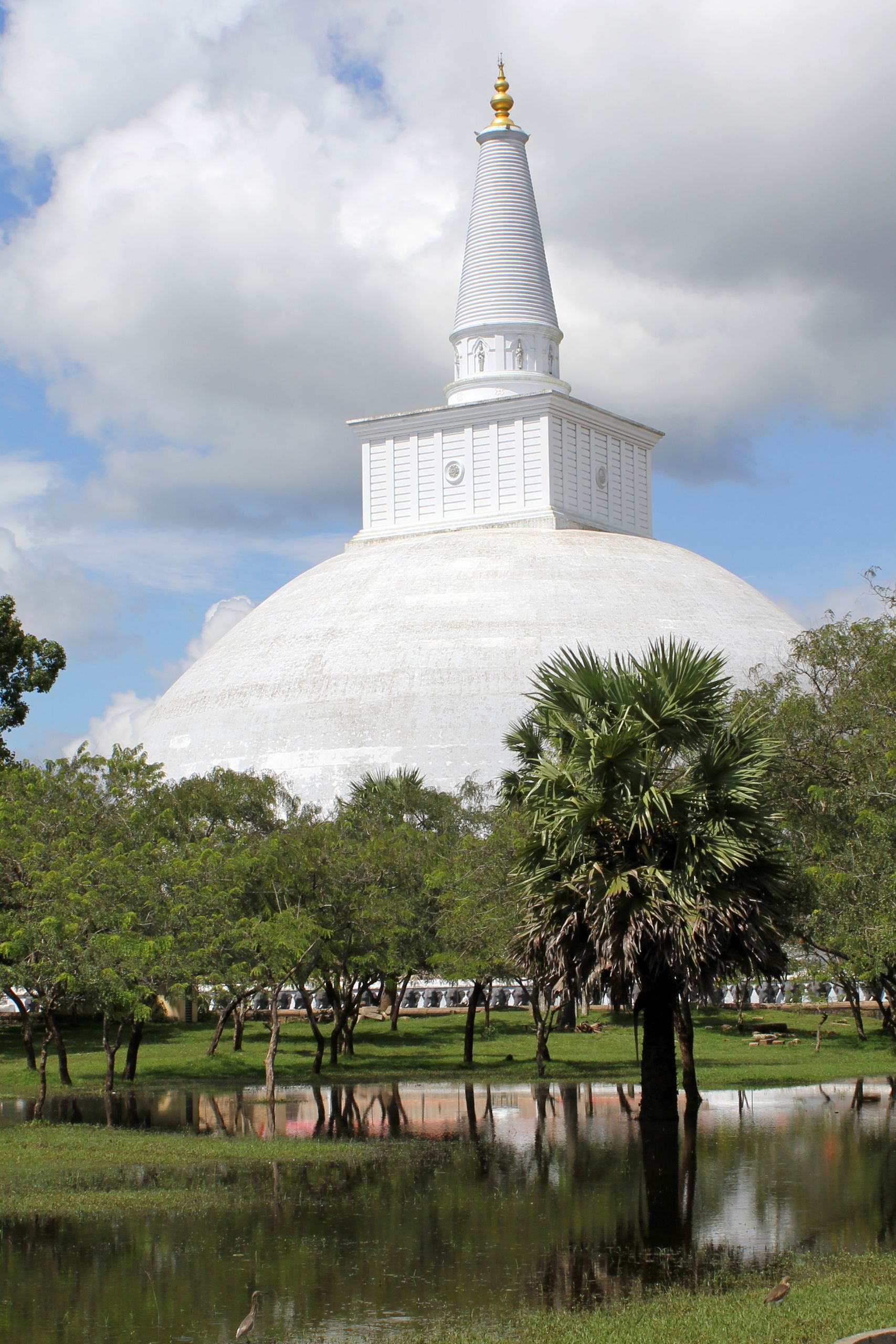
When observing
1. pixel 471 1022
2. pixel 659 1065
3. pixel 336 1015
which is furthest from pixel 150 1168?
pixel 471 1022

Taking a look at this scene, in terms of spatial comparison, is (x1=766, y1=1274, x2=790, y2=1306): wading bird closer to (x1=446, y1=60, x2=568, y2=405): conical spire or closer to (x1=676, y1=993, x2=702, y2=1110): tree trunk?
(x1=676, y1=993, x2=702, y2=1110): tree trunk

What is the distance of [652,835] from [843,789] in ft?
8.23

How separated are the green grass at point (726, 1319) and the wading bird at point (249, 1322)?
117 centimetres

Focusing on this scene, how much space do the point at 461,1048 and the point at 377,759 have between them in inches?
455

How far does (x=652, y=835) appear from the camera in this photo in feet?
61.5

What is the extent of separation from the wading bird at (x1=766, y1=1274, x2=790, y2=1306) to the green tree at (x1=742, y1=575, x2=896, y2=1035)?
248 inches

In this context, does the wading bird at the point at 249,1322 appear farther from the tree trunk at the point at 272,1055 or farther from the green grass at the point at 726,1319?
the tree trunk at the point at 272,1055

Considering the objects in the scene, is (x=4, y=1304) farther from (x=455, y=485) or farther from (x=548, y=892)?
(x=455, y=485)

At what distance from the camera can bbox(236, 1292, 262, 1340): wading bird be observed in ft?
31.4

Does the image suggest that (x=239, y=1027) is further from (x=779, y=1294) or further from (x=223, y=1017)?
(x=779, y=1294)

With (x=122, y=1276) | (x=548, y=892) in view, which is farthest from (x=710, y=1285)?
(x=548, y=892)

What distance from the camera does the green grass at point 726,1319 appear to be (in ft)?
31.9

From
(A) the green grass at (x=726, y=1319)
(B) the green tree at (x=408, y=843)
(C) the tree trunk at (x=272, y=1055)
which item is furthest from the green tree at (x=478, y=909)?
(A) the green grass at (x=726, y=1319)

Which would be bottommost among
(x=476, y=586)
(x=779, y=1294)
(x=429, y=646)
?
(x=779, y=1294)
